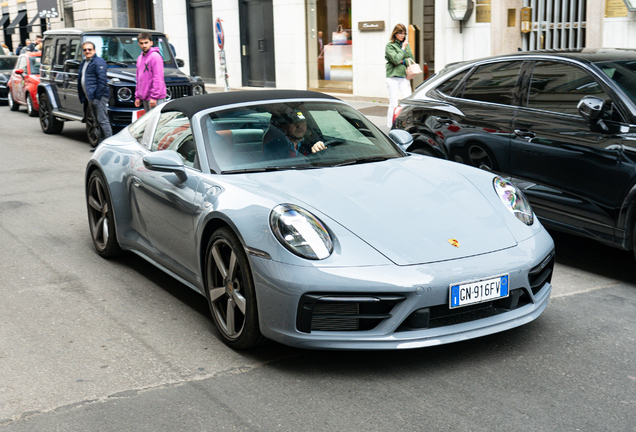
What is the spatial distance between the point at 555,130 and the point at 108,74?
8.89 metres

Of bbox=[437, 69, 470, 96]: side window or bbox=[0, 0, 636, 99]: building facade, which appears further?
bbox=[0, 0, 636, 99]: building facade

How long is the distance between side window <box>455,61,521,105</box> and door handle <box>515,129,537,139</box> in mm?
335

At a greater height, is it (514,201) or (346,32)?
(346,32)

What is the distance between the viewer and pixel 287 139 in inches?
194

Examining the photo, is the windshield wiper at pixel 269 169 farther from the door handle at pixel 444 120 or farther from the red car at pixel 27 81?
the red car at pixel 27 81

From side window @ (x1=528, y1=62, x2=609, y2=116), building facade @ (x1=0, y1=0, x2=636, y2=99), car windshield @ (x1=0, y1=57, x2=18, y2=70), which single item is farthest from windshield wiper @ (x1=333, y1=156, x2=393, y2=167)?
car windshield @ (x1=0, y1=57, x2=18, y2=70)

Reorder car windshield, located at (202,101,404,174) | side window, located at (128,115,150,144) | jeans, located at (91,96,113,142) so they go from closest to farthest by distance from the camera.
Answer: car windshield, located at (202,101,404,174) → side window, located at (128,115,150,144) → jeans, located at (91,96,113,142)

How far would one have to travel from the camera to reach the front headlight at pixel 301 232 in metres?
3.81

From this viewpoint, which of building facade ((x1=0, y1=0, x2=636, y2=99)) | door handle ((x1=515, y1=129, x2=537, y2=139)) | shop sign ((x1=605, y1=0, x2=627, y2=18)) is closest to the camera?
door handle ((x1=515, y1=129, x2=537, y2=139))

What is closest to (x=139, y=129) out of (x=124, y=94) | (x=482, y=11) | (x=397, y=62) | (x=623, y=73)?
(x=623, y=73)

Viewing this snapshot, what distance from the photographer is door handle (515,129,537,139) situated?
6095 millimetres

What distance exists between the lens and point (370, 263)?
3756mm

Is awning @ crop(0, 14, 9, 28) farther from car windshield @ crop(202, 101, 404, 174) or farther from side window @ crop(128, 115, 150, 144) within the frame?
car windshield @ crop(202, 101, 404, 174)

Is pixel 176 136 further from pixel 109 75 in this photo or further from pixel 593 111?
Result: pixel 109 75
